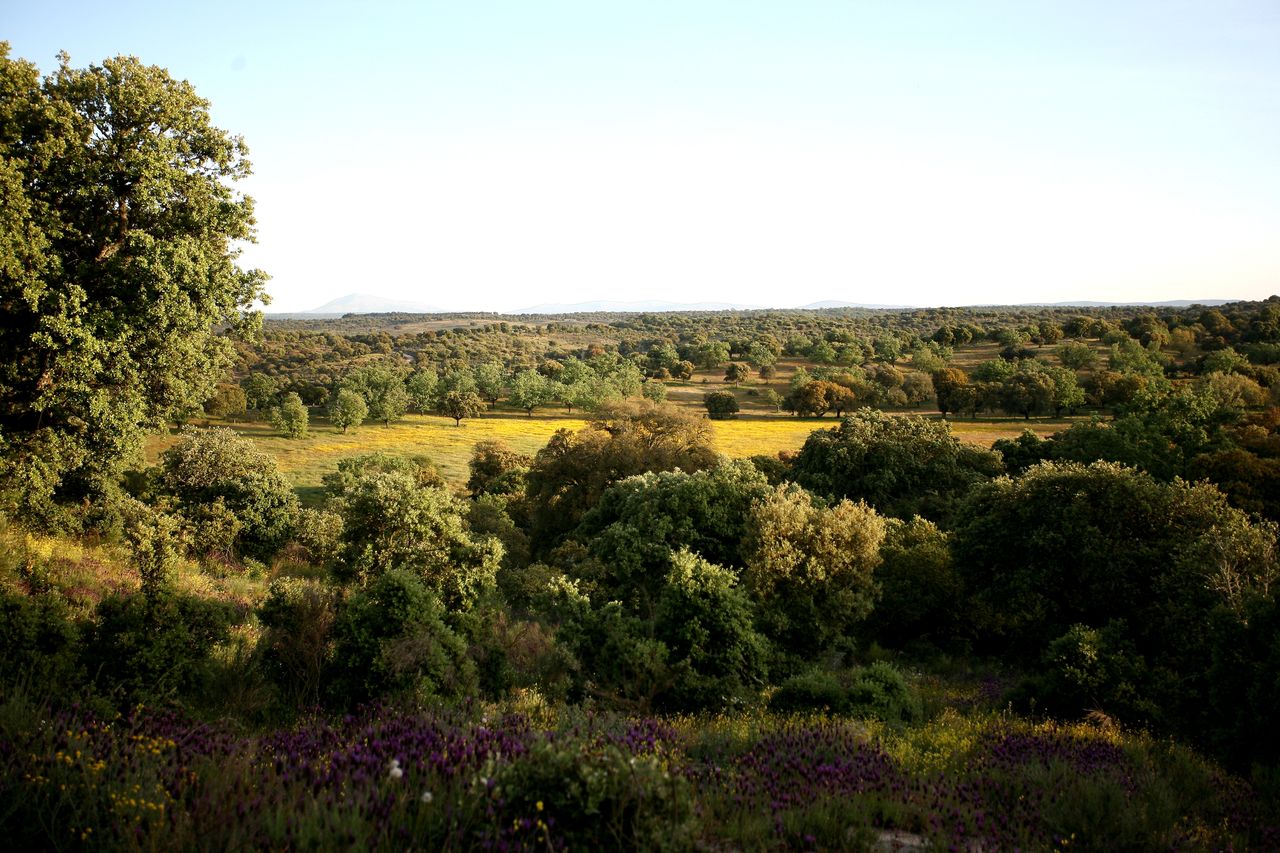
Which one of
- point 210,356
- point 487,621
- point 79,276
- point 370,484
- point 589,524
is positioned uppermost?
point 79,276

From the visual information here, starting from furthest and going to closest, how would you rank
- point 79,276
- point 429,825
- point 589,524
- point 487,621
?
point 589,524
point 79,276
point 487,621
point 429,825

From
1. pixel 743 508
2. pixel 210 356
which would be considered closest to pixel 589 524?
pixel 743 508

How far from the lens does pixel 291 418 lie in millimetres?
64438

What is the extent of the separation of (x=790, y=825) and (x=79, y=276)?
705 inches

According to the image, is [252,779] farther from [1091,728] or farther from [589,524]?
[589,524]

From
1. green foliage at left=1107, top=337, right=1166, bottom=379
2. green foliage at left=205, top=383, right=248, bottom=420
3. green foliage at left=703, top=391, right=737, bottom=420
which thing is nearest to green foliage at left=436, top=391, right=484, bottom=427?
green foliage at left=205, top=383, right=248, bottom=420

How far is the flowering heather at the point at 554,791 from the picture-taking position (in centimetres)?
385

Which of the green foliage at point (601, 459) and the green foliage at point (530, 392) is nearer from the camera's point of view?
the green foliage at point (601, 459)

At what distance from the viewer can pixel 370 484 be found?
17.6 metres

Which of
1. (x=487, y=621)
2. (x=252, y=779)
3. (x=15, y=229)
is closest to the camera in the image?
(x=252, y=779)

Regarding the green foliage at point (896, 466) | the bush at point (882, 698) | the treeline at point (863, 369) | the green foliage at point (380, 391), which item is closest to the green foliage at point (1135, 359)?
the treeline at point (863, 369)

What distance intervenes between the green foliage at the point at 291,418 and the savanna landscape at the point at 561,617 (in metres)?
36.8

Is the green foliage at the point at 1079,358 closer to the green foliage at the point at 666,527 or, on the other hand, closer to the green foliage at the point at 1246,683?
the green foliage at the point at 666,527

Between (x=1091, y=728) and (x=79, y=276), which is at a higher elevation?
(x=79, y=276)
